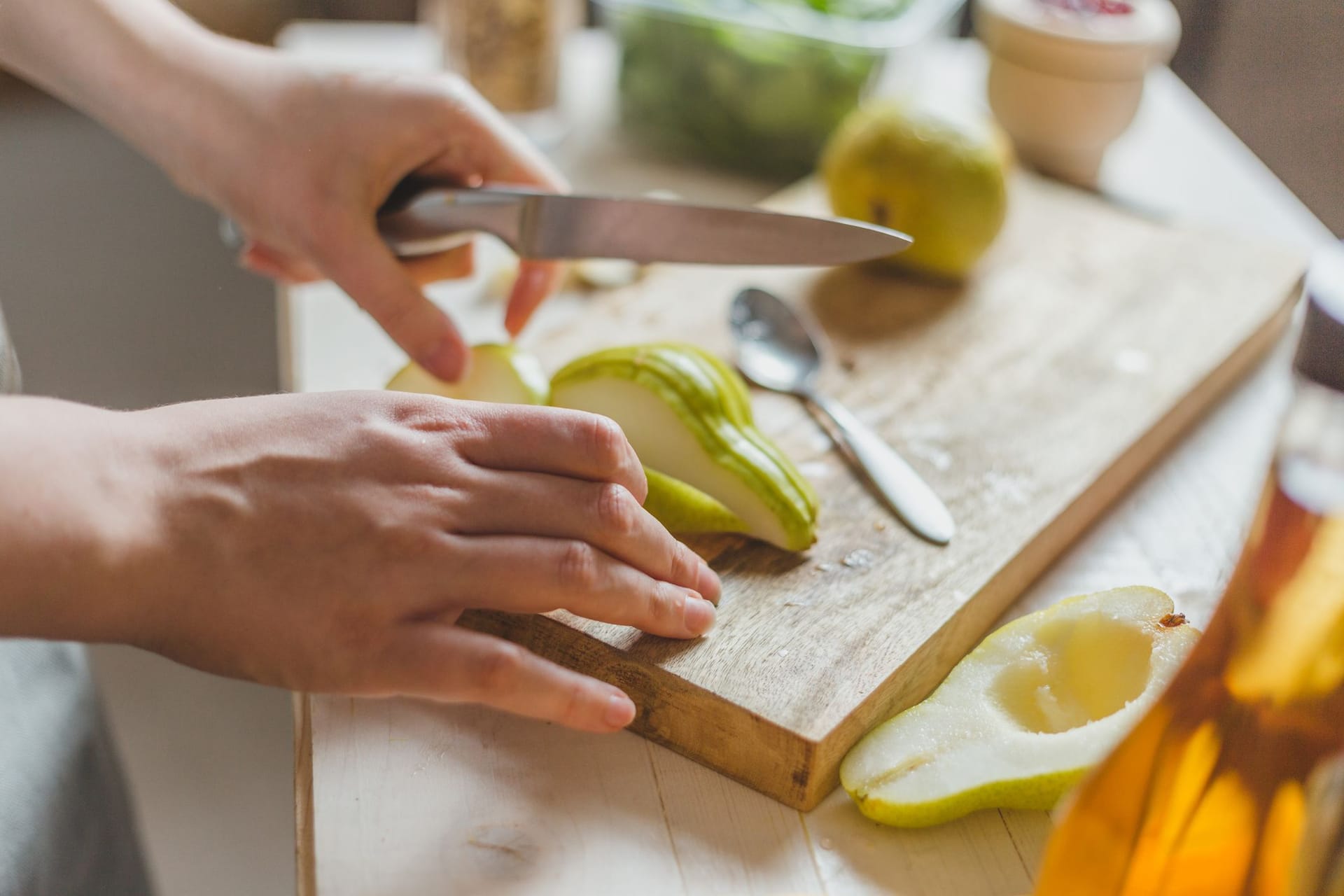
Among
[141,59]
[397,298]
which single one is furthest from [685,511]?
[141,59]

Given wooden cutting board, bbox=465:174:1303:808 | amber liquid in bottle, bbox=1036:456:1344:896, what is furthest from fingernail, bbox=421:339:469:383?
amber liquid in bottle, bbox=1036:456:1344:896

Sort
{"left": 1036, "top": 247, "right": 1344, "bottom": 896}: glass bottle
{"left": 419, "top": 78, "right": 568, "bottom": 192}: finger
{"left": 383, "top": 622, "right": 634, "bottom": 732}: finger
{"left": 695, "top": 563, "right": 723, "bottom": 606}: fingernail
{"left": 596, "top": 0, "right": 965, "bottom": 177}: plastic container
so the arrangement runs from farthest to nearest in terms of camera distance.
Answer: {"left": 596, "top": 0, "right": 965, "bottom": 177}: plastic container
{"left": 419, "top": 78, "right": 568, "bottom": 192}: finger
{"left": 695, "top": 563, "right": 723, "bottom": 606}: fingernail
{"left": 383, "top": 622, "right": 634, "bottom": 732}: finger
{"left": 1036, "top": 247, "right": 1344, "bottom": 896}: glass bottle

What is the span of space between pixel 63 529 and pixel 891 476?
0.47 meters

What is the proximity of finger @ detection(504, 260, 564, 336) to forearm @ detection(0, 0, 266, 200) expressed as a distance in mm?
233

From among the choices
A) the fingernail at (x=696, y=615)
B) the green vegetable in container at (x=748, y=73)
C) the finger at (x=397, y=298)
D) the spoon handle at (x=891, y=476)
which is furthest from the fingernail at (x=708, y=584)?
the green vegetable in container at (x=748, y=73)

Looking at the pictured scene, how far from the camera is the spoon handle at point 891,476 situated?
2.23ft

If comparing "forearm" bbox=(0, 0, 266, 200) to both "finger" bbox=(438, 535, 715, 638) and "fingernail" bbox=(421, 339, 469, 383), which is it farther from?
"finger" bbox=(438, 535, 715, 638)

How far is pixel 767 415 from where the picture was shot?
79 centimetres

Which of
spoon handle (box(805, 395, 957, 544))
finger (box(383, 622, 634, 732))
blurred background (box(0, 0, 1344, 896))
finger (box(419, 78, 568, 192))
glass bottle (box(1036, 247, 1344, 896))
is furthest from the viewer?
blurred background (box(0, 0, 1344, 896))

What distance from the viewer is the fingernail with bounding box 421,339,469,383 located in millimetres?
745

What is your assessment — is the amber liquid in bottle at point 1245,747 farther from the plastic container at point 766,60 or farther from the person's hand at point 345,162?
the plastic container at point 766,60

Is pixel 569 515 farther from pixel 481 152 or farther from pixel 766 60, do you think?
pixel 766 60

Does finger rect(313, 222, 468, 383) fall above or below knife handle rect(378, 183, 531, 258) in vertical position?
below

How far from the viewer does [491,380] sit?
744 mm
